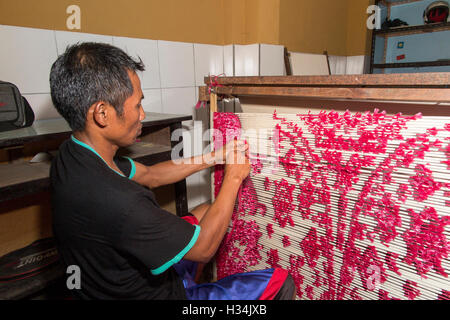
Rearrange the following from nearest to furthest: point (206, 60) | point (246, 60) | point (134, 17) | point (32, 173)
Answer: point (32, 173) → point (134, 17) → point (206, 60) → point (246, 60)

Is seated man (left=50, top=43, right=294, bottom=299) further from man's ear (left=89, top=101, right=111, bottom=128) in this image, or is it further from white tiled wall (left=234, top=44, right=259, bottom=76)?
white tiled wall (left=234, top=44, right=259, bottom=76)

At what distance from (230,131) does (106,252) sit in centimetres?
68

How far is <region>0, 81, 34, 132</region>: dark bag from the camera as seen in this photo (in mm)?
1113

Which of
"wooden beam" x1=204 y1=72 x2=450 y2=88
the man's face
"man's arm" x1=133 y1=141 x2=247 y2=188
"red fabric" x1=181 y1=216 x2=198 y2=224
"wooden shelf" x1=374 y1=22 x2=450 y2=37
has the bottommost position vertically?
"red fabric" x1=181 y1=216 x2=198 y2=224

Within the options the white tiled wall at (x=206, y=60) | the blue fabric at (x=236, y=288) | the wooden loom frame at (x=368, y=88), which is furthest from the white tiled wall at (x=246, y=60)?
the blue fabric at (x=236, y=288)

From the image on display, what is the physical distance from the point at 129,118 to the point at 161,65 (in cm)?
117

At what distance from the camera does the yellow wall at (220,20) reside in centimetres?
147

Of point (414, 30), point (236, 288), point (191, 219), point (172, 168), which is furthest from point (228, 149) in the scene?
point (414, 30)

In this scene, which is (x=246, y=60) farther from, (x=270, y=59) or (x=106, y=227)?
(x=106, y=227)

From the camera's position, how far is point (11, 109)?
3.75 ft

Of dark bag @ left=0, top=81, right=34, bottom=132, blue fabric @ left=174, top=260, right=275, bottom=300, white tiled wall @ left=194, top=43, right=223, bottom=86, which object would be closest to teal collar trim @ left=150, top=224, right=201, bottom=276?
blue fabric @ left=174, top=260, right=275, bottom=300

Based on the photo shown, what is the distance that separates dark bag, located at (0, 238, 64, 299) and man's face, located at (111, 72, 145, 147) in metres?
0.73
